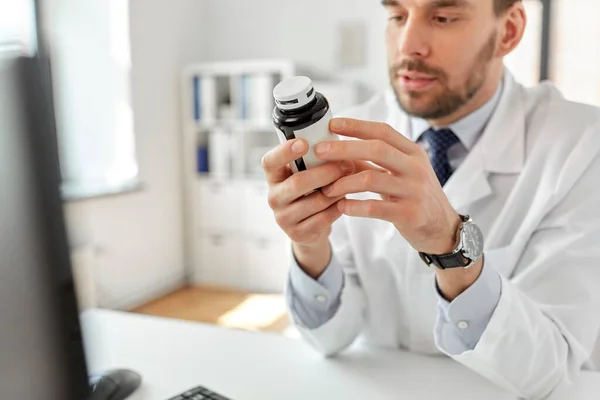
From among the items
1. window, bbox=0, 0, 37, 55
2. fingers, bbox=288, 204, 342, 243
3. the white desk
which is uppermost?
window, bbox=0, 0, 37, 55

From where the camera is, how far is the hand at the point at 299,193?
2.01ft

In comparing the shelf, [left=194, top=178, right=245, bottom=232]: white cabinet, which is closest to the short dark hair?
the shelf

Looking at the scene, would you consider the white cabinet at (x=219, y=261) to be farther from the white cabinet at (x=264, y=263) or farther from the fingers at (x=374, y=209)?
the fingers at (x=374, y=209)

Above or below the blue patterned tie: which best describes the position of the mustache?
above

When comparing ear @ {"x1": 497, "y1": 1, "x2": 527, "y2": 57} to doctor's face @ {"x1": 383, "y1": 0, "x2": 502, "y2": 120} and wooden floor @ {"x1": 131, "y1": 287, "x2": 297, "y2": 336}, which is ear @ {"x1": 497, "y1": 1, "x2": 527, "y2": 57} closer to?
doctor's face @ {"x1": 383, "y1": 0, "x2": 502, "y2": 120}

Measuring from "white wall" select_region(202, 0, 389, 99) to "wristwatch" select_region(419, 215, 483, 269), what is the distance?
3052mm

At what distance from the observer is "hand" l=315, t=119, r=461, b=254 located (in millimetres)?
606

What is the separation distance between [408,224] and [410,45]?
42cm

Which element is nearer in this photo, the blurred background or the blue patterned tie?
the blue patterned tie

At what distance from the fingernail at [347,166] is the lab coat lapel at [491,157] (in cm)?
42

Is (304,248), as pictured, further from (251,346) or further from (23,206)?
(23,206)

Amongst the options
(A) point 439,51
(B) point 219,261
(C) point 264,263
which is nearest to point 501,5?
(A) point 439,51

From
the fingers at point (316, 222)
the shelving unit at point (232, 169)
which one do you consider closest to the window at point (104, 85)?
the shelving unit at point (232, 169)

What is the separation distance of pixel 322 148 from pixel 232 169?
322 centimetres
